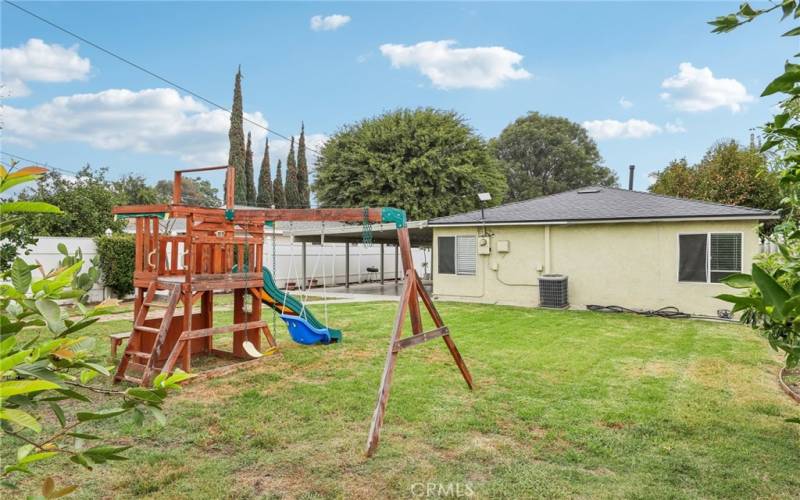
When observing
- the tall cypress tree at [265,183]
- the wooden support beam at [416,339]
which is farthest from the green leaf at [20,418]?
the tall cypress tree at [265,183]

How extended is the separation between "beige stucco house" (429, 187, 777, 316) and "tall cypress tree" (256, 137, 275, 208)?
951 inches

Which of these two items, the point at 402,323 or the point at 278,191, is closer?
the point at 402,323

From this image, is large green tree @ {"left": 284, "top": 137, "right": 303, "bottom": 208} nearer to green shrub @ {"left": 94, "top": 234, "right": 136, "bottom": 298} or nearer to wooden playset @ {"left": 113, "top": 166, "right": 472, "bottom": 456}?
green shrub @ {"left": 94, "top": 234, "right": 136, "bottom": 298}

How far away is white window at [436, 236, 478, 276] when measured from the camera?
43.0 feet

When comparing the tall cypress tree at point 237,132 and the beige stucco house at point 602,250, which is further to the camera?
the tall cypress tree at point 237,132

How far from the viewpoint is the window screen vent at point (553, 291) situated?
1148 centimetres

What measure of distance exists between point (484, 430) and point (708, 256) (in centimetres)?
880

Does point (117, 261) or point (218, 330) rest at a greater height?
point (117, 261)

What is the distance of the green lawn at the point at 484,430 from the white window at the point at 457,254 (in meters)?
6.30

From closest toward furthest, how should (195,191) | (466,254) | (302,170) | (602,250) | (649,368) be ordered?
(649,368) < (602,250) < (466,254) < (302,170) < (195,191)

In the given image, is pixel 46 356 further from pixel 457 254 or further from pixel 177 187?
pixel 457 254

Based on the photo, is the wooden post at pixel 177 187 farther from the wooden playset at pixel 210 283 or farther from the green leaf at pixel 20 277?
the green leaf at pixel 20 277

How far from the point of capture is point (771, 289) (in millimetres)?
771

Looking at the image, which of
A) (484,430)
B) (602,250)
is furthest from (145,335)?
(602,250)
